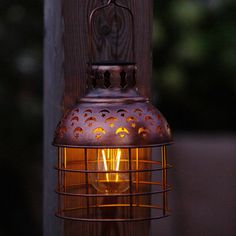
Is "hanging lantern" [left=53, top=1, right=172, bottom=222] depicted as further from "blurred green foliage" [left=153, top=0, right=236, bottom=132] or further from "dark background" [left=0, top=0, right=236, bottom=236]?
"blurred green foliage" [left=153, top=0, right=236, bottom=132]

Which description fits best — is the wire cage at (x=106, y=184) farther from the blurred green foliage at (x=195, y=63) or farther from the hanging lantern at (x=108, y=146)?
the blurred green foliage at (x=195, y=63)

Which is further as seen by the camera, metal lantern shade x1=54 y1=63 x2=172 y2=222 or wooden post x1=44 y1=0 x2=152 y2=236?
wooden post x1=44 y1=0 x2=152 y2=236

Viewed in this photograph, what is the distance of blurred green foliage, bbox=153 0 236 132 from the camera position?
505 centimetres

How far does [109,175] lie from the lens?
339cm

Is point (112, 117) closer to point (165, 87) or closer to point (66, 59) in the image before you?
point (66, 59)

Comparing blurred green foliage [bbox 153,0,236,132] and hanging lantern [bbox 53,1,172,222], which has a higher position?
blurred green foliage [bbox 153,0,236,132]

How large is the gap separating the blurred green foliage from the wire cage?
1477 millimetres

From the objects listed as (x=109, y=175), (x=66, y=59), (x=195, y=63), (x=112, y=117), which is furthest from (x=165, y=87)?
(x=112, y=117)

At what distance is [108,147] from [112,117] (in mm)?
92

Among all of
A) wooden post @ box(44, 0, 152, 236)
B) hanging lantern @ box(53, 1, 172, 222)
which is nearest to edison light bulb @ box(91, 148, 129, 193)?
hanging lantern @ box(53, 1, 172, 222)

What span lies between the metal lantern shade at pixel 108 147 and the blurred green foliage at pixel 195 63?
1498 mm

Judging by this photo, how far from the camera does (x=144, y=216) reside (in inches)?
144
